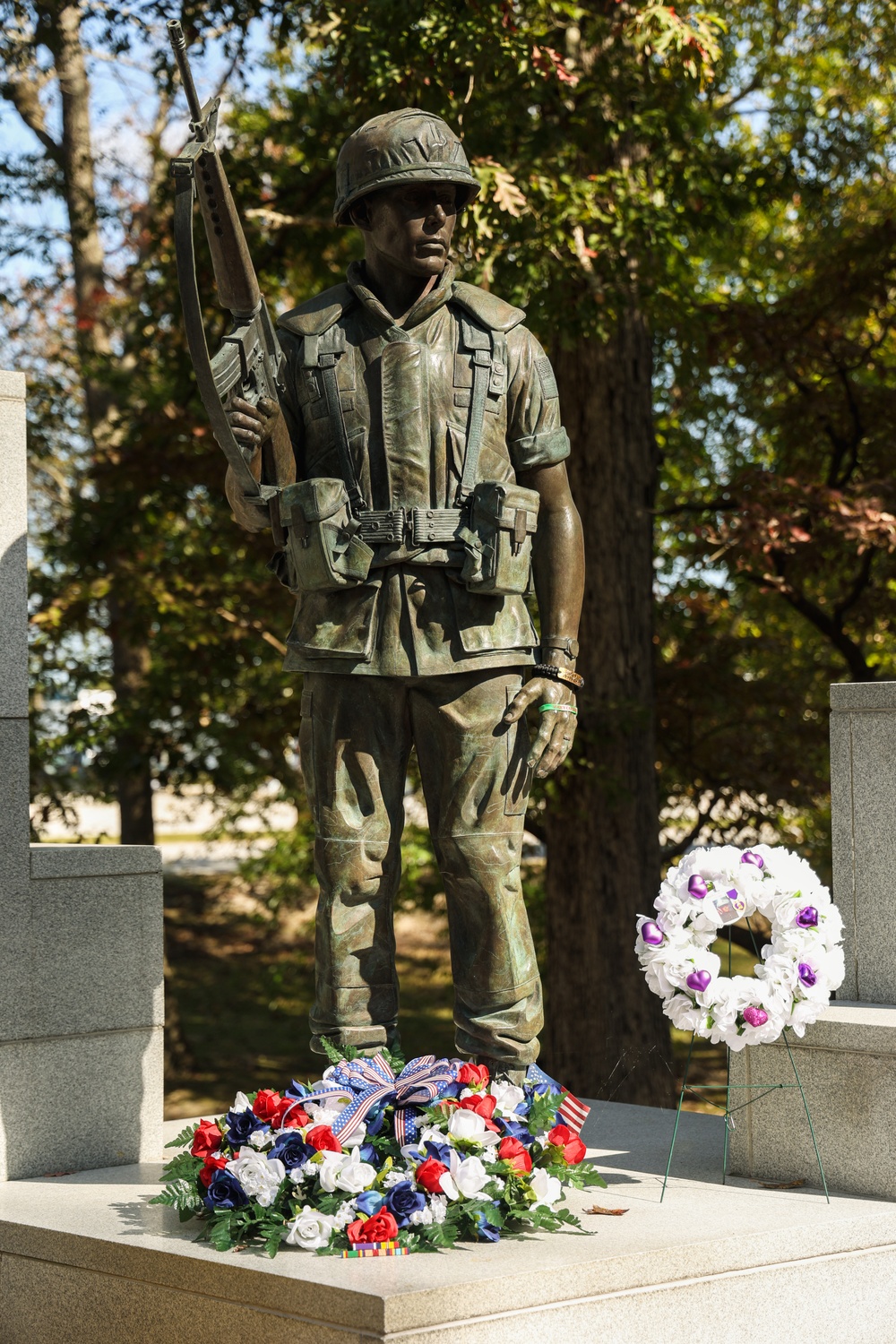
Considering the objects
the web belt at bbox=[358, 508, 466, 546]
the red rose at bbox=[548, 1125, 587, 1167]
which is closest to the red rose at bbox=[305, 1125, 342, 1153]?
the red rose at bbox=[548, 1125, 587, 1167]

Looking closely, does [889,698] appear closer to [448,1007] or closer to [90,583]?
[90,583]

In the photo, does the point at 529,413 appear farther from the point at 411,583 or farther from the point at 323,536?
the point at 323,536

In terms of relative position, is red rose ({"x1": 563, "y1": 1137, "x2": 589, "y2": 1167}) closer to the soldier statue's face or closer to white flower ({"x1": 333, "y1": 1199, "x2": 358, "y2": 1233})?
white flower ({"x1": 333, "y1": 1199, "x2": 358, "y2": 1233})

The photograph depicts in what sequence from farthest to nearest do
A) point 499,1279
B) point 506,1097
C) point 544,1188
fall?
point 506,1097 → point 544,1188 → point 499,1279

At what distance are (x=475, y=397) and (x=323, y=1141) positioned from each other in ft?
6.96

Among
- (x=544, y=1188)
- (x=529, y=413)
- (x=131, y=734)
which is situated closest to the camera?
(x=544, y=1188)

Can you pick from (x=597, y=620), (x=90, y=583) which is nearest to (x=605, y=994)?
(x=597, y=620)

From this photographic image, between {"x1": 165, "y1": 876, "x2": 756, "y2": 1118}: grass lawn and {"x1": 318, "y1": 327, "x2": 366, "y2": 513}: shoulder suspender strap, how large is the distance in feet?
20.9

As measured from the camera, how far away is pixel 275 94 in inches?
506

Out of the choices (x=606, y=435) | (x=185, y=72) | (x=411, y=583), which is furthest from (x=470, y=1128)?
(x=606, y=435)

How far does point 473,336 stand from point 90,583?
6.42 m

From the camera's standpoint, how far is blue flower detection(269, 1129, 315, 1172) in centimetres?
432

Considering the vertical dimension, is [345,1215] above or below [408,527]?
below

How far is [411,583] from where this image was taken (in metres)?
4.80
